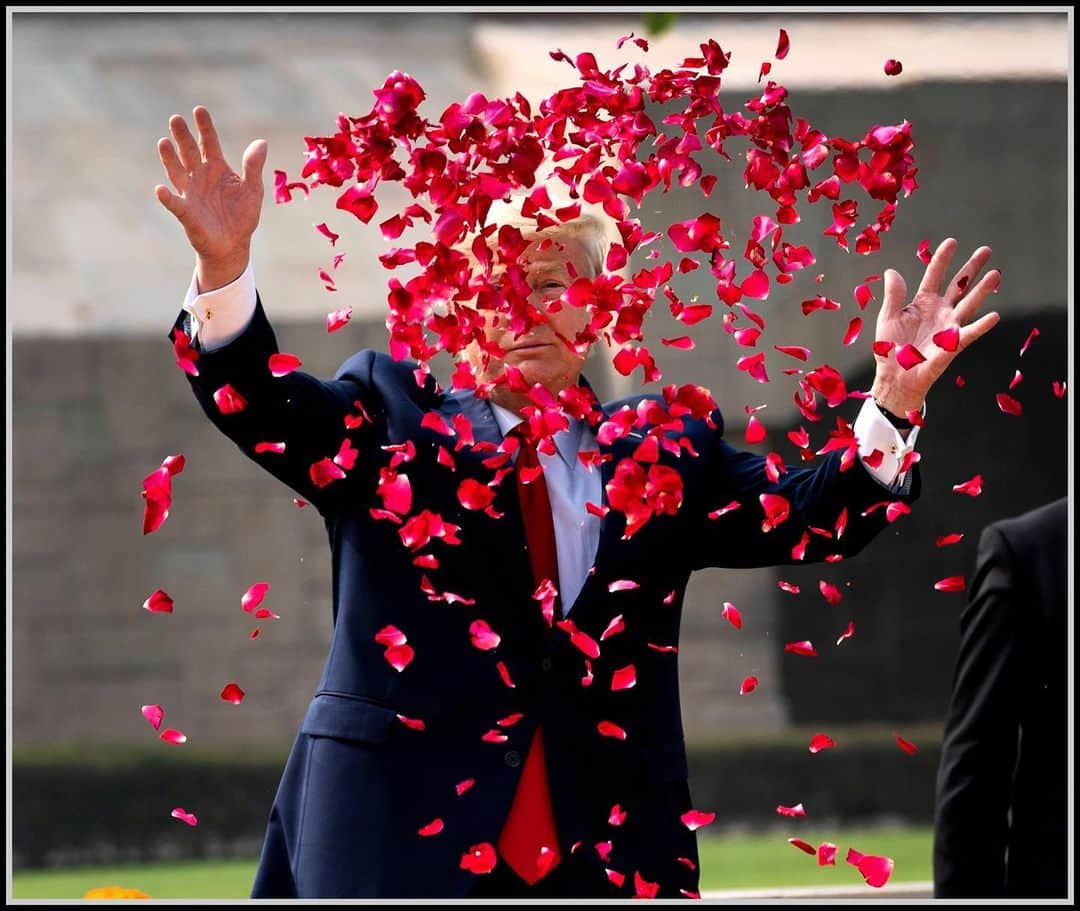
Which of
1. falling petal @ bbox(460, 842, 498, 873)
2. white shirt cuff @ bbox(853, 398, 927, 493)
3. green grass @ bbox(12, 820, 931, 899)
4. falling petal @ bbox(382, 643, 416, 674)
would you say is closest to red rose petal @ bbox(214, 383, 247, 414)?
falling petal @ bbox(382, 643, 416, 674)

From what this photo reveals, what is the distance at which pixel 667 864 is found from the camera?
2.57 meters

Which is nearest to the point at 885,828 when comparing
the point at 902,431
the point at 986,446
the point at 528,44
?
the point at 986,446

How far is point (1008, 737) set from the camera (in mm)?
2199

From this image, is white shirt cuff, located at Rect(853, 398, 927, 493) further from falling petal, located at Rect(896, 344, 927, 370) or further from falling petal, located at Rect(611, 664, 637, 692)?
falling petal, located at Rect(611, 664, 637, 692)

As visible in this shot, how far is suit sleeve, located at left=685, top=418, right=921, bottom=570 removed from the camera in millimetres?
2691

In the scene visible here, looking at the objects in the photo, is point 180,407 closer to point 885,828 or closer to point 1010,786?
point 885,828

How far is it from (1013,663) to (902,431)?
59 cm

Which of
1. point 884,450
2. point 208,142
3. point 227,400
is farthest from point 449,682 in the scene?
point 208,142

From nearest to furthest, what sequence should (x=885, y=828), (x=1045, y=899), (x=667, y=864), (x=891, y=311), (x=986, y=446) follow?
(x=1045, y=899), (x=667, y=864), (x=891, y=311), (x=885, y=828), (x=986, y=446)

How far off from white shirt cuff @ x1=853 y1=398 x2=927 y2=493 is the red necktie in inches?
19.8

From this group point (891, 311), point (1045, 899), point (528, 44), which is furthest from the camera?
point (528, 44)

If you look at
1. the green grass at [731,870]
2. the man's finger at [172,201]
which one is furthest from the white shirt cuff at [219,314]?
the green grass at [731,870]

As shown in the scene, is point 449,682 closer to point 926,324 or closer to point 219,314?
point 219,314

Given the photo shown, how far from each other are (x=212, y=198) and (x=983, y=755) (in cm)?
132
